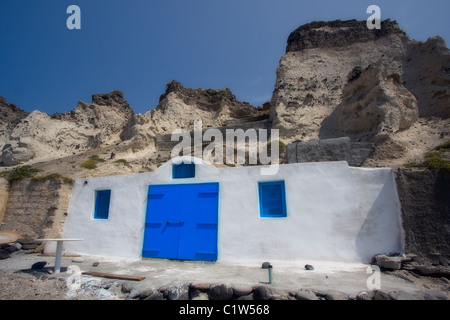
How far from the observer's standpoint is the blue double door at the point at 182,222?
712 centimetres

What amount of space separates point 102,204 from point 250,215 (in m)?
5.80

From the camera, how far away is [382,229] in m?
6.05

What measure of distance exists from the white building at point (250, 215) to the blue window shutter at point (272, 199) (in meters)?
0.03

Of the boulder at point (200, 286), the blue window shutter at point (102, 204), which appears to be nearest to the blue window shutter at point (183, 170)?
the blue window shutter at point (102, 204)

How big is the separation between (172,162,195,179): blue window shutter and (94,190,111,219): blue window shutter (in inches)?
114

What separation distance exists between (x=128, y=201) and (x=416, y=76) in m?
18.3

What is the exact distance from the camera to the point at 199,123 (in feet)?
69.3

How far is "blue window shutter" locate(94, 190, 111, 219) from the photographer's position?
8898 millimetres

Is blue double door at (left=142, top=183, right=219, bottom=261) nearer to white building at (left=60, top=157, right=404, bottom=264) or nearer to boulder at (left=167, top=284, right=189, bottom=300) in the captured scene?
white building at (left=60, top=157, right=404, bottom=264)

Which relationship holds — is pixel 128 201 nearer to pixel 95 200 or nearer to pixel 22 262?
pixel 95 200

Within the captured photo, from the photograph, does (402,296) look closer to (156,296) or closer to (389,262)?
(389,262)

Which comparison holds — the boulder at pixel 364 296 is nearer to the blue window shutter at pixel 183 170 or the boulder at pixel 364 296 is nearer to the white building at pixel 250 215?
the white building at pixel 250 215

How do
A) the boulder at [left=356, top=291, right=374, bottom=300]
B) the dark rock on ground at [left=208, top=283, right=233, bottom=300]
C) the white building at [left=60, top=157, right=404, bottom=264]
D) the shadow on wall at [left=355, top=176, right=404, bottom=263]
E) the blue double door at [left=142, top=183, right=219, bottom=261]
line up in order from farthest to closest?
1. the blue double door at [left=142, top=183, right=219, bottom=261]
2. the white building at [left=60, top=157, right=404, bottom=264]
3. the shadow on wall at [left=355, top=176, right=404, bottom=263]
4. the dark rock on ground at [left=208, top=283, right=233, bottom=300]
5. the boulder at [left=356, top=291, right=374, bottom=300]

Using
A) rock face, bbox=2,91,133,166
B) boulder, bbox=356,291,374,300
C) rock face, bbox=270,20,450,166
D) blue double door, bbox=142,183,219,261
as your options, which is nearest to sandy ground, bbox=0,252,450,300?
boulder, bbox=356,291,374,300
